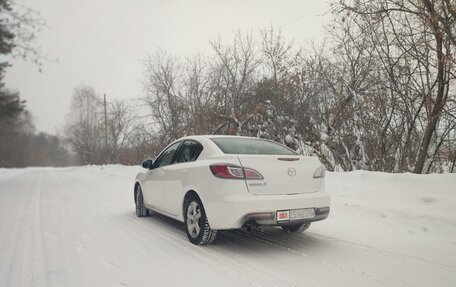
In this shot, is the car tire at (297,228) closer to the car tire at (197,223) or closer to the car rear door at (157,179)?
the car tire at (197,223)

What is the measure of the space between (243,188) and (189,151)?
4.90 ft

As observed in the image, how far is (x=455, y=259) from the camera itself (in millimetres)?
4227

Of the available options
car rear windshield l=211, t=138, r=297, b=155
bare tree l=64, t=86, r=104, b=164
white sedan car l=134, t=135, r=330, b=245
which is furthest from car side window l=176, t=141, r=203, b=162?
bare tree l=64, t=86, r=104, b=164

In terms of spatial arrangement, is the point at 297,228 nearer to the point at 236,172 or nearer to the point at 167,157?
the point at 236,172

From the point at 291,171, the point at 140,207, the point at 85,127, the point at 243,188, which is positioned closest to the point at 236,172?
the point at 243,188

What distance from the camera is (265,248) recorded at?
191 inches

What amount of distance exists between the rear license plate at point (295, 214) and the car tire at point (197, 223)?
923mm

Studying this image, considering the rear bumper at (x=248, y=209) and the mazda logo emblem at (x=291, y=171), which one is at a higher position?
the mazda logo emblem at (x=291, y=171)

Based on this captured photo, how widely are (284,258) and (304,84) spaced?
9.77 metres

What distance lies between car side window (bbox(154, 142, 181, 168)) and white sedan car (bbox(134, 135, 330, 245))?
25.4 inches

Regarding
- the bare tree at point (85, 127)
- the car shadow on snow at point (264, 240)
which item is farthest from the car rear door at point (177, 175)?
the bare tree at point (85, 127)

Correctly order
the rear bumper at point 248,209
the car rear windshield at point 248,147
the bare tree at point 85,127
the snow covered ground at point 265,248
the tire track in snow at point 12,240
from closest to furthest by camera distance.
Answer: the snow covered ground at point 265,248
the tire track in snow at point 12,240
the rear bumper at point 248,209
the car rear windshield at point 248,147
the bare tree at point 85,127

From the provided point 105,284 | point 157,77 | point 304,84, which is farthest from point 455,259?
point 157,77

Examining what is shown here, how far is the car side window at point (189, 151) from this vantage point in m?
5.43
